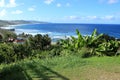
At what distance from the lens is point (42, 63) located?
10.1 metres

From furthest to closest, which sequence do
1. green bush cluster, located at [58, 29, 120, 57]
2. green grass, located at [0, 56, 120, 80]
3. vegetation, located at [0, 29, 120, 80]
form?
1. green bush cluster, located at [58, 29, 120, 57]
2. vegetation, located at [0, 29, 120, 80]
3. green grass, located at [0, 56, 120, 80]

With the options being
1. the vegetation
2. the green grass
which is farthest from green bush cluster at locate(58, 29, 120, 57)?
the green grass

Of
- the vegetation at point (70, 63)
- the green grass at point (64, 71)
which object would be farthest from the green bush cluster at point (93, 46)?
the green grass at point (64, 71)

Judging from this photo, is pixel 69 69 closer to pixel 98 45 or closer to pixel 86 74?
pixel 86 74

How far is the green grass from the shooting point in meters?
7.76

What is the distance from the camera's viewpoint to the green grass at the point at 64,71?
7.76 metres

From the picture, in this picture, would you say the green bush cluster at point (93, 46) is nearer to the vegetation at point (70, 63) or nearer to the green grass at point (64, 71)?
the vegetation at point (70, 63)

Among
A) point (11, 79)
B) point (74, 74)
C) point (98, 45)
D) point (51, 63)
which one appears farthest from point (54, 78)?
point (98, 45)

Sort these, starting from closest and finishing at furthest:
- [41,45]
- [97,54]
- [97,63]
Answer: [97,63] < [97,54] < [41,45]

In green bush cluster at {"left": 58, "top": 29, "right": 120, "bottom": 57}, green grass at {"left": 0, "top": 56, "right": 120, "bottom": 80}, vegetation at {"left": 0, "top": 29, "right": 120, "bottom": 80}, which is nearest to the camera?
green grass at {"left": 0, "top": 56, "right": 120, "bottom": 80}

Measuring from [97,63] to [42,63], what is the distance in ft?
6.88

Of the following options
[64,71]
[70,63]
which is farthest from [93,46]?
[64,71]

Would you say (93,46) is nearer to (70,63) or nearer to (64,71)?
(70,63)

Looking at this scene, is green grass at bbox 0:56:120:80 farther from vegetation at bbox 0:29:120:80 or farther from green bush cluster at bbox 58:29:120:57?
green bush cluster at bbox 58:29:120:57
